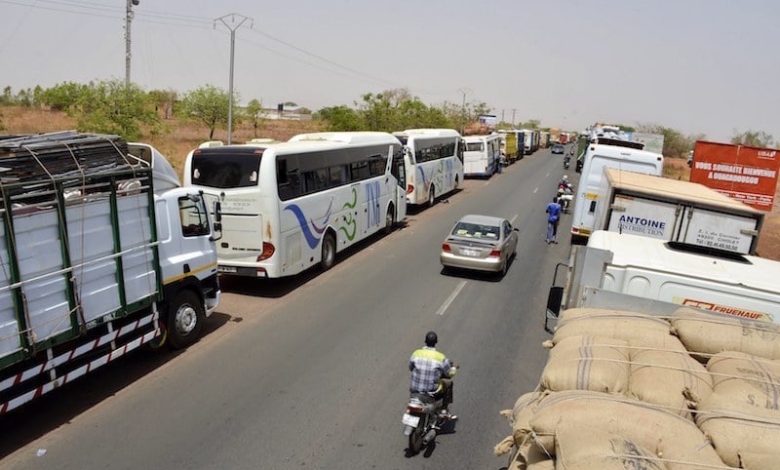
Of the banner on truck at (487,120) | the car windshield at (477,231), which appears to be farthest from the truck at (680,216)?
the banner on truck at (487,120)

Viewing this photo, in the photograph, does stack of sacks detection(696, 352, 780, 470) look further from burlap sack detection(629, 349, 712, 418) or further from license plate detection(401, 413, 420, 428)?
license plate detection(401, 413, 420, 428)

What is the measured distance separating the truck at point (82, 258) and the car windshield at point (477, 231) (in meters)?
7.51

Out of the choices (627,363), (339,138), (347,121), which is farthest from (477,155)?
(627,363)

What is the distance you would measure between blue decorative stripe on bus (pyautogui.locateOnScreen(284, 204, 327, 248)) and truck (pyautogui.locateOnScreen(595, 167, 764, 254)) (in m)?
6.67

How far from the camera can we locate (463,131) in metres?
86.9

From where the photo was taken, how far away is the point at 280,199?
12.8m

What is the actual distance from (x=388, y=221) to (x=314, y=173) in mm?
6748

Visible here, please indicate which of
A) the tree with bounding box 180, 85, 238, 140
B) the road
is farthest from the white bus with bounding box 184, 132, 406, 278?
the tree with bounding box 180, 85, 238, 140

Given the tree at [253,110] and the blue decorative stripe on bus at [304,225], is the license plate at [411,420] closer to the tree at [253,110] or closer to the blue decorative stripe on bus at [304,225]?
the blue decorative stripe on bus at [304,225]

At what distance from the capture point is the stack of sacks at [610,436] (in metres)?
3.21

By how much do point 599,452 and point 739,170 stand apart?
21.5 m

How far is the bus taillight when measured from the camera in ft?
41.4

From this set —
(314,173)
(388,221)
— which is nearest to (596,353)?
(314,173)

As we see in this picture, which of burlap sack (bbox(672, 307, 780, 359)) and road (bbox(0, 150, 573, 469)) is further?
road (bbox(0, 150, 573, 469))
